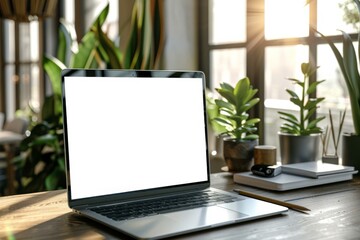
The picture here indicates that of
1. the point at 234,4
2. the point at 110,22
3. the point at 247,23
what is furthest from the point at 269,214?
the point at 110,22

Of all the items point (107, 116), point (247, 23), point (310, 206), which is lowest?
point (310, 206)

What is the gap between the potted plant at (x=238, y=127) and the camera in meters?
1.52

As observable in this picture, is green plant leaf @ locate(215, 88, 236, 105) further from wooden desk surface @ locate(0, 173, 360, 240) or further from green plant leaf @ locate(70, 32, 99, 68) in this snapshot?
green plant leaf @ locate(70, 32, 99, 68)

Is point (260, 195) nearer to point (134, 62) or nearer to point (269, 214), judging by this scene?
point (269, 214)

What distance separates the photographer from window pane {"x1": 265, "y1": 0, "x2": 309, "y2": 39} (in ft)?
6.66

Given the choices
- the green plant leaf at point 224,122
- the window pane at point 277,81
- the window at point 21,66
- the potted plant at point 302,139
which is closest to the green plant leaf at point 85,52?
the window pane at point 277,81

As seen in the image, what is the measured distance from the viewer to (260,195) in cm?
121

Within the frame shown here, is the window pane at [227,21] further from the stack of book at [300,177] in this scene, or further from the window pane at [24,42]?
the window pane at [24,42]

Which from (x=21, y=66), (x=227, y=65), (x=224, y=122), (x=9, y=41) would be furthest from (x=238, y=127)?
(x=9, y=41)

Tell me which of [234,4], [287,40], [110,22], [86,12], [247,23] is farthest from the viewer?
[86,12]

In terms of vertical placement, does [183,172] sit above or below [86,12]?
below

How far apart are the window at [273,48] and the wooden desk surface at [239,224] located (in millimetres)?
822

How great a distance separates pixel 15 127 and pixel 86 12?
3.52 ft

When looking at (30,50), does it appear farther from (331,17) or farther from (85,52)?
(331,17)
